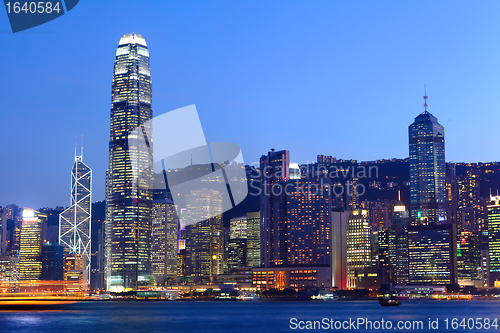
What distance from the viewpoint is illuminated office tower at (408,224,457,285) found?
164 meters

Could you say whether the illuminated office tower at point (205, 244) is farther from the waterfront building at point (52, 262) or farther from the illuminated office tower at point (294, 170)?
the waterfront building at point (52, 262)

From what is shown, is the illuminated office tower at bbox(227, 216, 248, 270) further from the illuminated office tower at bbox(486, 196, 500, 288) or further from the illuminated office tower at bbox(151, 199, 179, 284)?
the illuminated office tower at bbox(486, 196, 500, 288)

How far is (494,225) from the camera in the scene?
17525cm

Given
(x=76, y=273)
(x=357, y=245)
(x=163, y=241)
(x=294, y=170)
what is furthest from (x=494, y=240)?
(x=76, y=273)

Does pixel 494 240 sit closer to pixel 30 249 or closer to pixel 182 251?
pixel 182 251

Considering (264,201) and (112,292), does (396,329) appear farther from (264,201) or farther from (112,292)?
(112,292)

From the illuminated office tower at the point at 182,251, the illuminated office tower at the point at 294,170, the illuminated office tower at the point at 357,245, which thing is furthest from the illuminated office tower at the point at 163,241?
the illuminated office tower at the point at 357,245

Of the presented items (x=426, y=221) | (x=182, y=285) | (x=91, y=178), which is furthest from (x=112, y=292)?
(x=426, y=221)

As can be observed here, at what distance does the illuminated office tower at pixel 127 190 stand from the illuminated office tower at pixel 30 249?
16979 millimetres

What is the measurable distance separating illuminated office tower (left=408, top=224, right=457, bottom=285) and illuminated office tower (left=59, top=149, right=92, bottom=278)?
7997 centimetres

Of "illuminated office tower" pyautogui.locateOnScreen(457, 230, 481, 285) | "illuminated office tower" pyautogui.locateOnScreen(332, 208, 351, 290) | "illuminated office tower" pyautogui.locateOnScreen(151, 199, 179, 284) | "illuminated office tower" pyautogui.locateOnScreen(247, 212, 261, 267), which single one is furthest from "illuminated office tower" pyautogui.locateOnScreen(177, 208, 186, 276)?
"illuminated office tower" pyautogui.locateOnScreen(457, 230, 481, 285)

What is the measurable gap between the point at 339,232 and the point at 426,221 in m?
45.5

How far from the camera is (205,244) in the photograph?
175250 millimetres

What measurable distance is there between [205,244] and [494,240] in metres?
70.3
